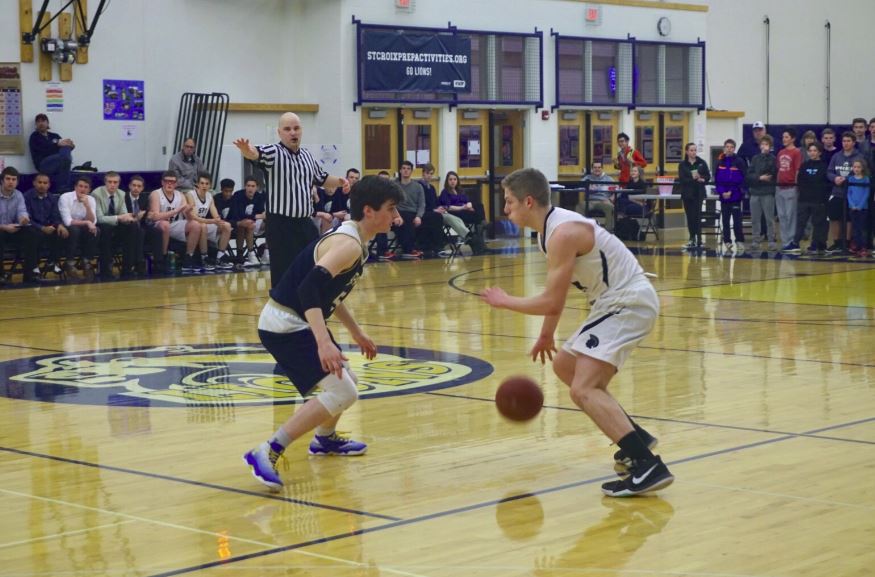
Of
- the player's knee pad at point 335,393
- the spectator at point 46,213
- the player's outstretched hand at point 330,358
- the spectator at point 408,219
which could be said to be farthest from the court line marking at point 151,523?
the spectator at point 408,219

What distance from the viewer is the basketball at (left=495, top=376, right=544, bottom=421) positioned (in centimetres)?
654

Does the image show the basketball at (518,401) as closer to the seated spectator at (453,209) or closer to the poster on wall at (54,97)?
the seated spectator at (453,209)

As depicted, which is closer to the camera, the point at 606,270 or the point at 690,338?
the point at 606,270

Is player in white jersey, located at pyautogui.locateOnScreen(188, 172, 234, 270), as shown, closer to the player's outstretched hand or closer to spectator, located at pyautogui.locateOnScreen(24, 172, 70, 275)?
spectator, located at pyautogui.locateOnScreen(24, 172, 70, 275)

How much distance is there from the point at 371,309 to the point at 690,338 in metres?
3.65

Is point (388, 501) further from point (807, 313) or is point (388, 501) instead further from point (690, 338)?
point (807, 313)

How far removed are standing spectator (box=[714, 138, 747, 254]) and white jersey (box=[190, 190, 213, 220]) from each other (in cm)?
791

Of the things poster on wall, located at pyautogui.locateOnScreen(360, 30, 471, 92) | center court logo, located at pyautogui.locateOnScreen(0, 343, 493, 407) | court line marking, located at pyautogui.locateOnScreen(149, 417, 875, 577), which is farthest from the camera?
poster on wall, located at pyautogui.locateOnScreen(360, 30, 471, 92)

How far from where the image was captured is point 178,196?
60.0ft

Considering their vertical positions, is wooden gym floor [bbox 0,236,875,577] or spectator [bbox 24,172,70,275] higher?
spectator [bbox 24,172,70,275]

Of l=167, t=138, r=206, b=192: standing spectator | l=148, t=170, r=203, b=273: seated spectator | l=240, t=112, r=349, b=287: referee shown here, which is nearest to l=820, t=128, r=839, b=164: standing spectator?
l=167, t=138, r=206, b=192: standing spectator

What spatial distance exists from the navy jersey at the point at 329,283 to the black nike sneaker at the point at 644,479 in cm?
156

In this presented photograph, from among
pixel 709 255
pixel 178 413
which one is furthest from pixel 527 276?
pixel 178 413

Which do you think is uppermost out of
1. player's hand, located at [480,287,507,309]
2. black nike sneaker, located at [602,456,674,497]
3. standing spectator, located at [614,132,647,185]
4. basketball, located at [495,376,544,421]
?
standing spectator, located at [614,132,647,185]
